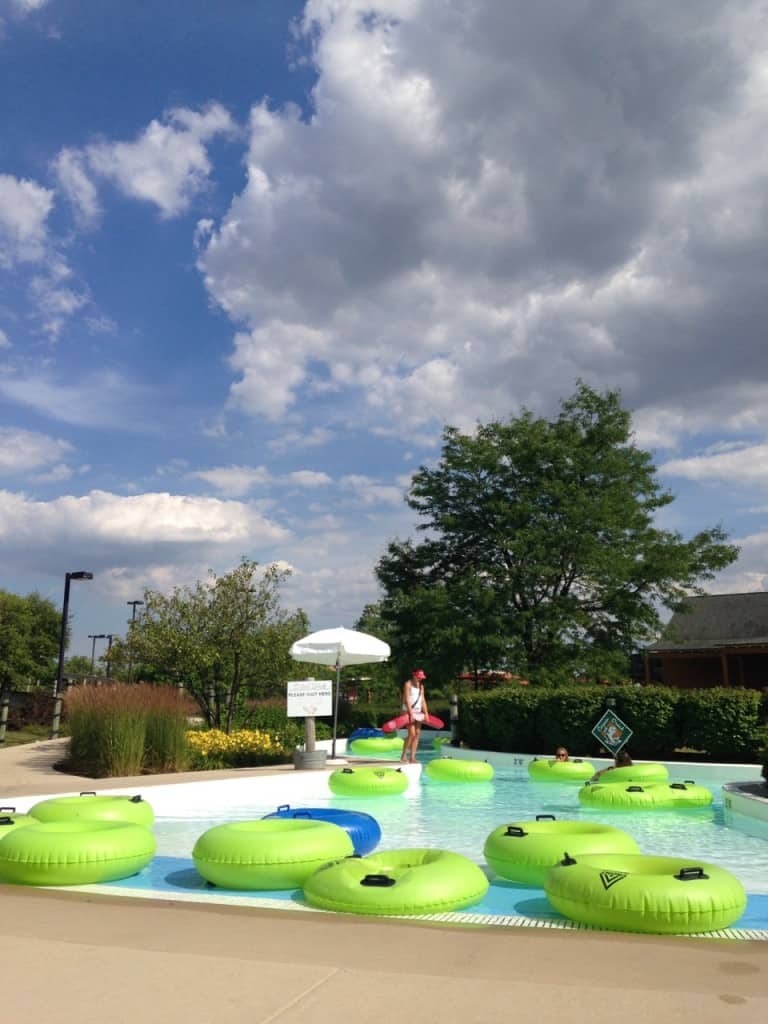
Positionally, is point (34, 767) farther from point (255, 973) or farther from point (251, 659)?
point (255, 973)

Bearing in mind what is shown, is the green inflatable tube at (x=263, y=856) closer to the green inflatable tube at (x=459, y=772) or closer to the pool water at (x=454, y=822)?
the pool water at (x=454, y=822)

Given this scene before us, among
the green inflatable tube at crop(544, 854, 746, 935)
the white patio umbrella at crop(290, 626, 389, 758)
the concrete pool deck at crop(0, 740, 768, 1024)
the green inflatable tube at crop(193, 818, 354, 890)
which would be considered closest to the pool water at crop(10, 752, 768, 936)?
the green inflatable tube at crop(193, 818, 354, 890)

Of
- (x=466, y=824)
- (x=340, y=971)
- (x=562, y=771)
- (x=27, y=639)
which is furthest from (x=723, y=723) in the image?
(x=27, y=639)

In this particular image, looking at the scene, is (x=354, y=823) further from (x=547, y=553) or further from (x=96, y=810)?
(x=547, y=553)

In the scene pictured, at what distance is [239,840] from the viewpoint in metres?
6.49

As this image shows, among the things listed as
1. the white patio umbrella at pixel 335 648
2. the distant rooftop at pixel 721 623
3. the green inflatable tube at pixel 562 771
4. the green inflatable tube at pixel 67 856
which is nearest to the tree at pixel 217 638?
the white patio umbrella at pixel 335 648

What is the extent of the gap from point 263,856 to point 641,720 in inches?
452

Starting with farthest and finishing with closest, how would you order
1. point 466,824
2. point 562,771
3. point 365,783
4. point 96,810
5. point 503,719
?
point 503,719 → point 562,771 → point 365,783 → point 466,824 → point 96,810

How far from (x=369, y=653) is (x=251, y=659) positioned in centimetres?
320

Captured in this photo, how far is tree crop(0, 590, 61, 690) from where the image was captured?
1512 inches

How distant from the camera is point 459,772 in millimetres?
14406

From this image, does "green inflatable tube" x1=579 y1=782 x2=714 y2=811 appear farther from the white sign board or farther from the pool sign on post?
the white sign board

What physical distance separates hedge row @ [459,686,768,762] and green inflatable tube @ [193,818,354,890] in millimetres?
9841

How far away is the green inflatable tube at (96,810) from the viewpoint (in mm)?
8039
